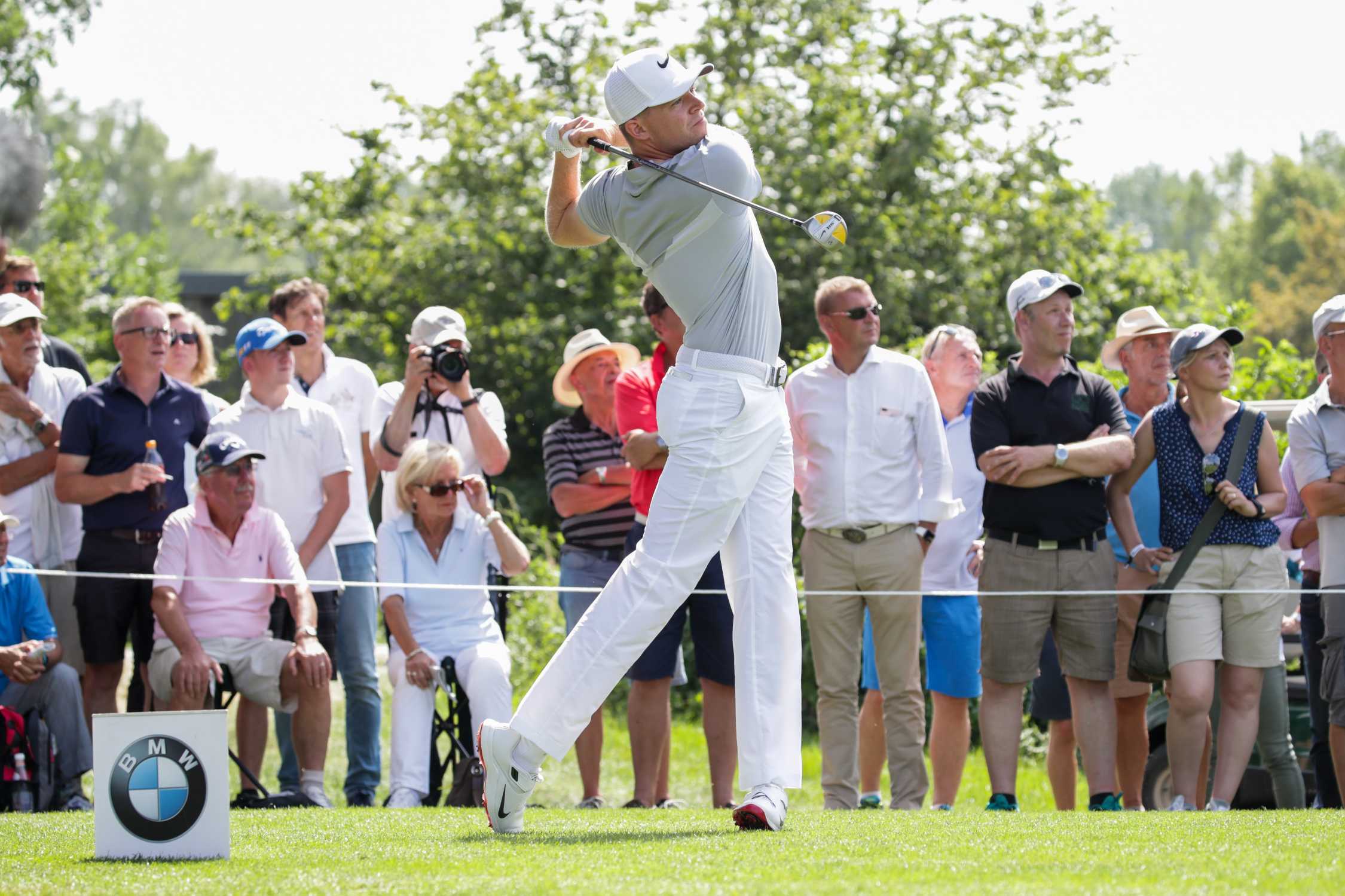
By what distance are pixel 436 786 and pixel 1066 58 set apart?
13394 mm

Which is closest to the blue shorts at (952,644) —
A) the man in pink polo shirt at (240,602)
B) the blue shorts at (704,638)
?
the blue shorts at (704,638)

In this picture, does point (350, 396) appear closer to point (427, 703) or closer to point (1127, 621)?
point (427, 703)

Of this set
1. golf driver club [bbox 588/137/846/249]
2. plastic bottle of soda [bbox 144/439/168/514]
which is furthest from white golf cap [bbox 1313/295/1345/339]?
plastic bottle of soda [bbox 144/439/168/514]

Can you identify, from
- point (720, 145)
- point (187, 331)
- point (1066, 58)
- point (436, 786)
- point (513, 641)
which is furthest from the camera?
point (1066, 58)

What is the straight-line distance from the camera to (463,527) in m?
8.25

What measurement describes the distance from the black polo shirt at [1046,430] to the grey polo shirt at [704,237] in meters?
2.26

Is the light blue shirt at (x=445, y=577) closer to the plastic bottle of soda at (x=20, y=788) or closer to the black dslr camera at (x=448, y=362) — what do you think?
the black dslr camera at (x=448, y=362)

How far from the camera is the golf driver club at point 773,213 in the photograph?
16.7ft

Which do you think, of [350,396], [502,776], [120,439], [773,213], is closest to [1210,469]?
[773,213]

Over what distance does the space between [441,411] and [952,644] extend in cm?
271

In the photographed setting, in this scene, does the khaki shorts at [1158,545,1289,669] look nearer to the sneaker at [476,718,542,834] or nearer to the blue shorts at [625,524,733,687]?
the blue shorts at [625,524,733,687]

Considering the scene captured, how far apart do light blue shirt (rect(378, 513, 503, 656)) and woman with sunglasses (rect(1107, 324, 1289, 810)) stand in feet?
10.0

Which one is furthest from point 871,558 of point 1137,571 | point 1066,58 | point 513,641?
point 1066,58

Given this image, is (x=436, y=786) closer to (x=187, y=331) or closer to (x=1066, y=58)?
(x=187, y=331)
